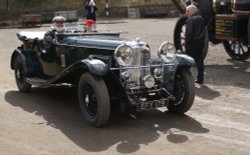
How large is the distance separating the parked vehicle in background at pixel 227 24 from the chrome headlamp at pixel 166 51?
12.7 feet

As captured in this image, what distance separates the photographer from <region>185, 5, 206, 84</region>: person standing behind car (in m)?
8.80

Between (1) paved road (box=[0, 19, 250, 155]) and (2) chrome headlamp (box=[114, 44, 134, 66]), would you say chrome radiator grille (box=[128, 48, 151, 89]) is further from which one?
(1) paved road (box=[0, 19, 250, 155])

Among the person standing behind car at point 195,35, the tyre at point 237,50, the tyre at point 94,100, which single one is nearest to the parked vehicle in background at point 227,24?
the tyre at point 237,50

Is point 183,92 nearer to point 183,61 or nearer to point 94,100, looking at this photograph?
point 183,61

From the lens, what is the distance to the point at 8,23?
936 inches

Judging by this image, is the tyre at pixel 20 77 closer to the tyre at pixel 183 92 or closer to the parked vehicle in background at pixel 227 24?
the tyre at pixel 183 92

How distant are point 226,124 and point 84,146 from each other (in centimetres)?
206

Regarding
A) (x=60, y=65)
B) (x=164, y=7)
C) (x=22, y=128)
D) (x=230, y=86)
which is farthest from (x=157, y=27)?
(x=22, y=128)

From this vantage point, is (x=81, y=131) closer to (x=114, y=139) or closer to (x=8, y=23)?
(x=114, y=139)

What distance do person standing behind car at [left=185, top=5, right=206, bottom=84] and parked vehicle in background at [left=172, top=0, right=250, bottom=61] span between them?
1.45 metres

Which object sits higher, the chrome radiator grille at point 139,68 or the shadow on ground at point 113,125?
the chrome radiator grille at point 139,68

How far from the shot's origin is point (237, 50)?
11.9m

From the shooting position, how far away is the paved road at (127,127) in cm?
549

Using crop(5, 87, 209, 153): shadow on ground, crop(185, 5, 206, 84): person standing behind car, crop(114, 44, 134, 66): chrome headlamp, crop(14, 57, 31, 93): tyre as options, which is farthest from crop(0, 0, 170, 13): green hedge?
crop(114, 44, 134, 66): chrome headlamp
